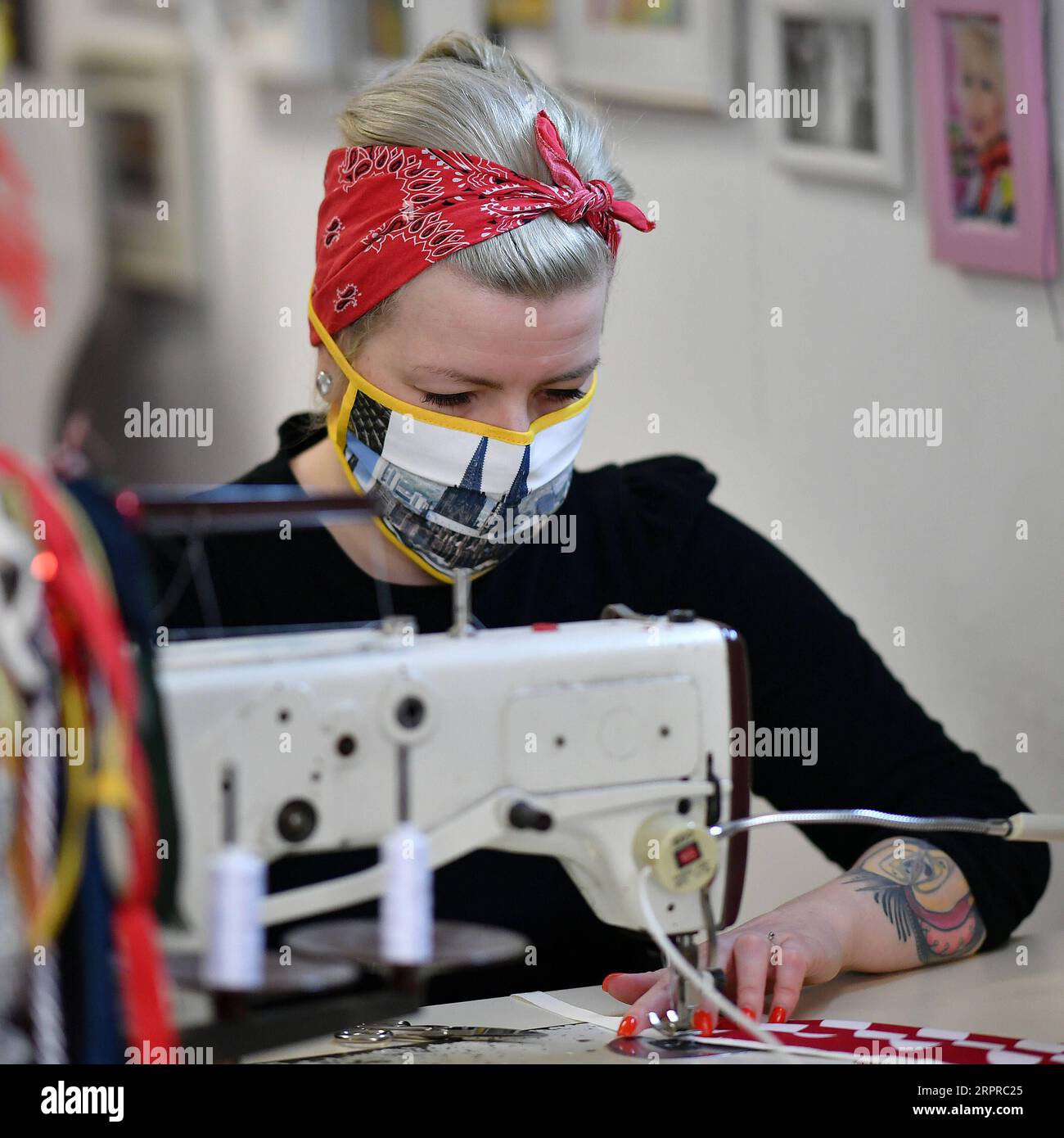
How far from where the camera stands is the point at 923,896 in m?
1.45

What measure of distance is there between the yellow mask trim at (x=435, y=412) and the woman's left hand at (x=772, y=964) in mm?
467

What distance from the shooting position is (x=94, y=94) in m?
3.11

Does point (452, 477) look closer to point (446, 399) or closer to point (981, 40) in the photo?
point (446, 399)

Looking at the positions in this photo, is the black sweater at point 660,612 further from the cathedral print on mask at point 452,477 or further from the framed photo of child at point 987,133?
the framed photo of child at point 987,133

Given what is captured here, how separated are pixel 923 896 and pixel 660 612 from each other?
45cm

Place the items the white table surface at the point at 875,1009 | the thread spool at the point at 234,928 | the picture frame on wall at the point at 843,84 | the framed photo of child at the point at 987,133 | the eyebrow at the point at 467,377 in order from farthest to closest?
the picture frame on wall at the point at 843,84, the framed photo of child at the point at 987,133, the eyebrow at the point at 467,377, the white table surface at the point at 875,1009, the thread spool at the point at 234,928

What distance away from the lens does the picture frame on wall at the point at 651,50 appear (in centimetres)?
238

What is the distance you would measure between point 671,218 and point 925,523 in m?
0.66

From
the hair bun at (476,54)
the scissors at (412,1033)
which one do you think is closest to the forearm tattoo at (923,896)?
the scissors at (412,1033)

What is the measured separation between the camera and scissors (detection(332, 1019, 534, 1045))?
1198 mm

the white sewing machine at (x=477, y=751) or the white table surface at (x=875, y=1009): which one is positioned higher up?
the white sewing machine at (x=477, y=751)

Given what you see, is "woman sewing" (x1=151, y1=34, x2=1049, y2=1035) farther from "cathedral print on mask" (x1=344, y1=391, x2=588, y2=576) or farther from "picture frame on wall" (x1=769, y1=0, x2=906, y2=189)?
"picture frame on wall" (x1=769, y1=0, x2=906, y2=189)

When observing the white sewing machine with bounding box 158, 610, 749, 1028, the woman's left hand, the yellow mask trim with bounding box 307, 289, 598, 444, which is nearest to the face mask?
the yellow mask trim with bounding box 307, 289, 598, 444
